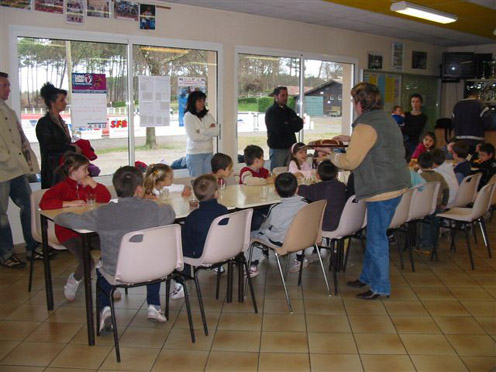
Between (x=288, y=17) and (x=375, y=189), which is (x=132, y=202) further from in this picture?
(x=288, y=17)

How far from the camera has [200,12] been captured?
6551 mm

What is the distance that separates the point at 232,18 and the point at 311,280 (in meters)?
3.86

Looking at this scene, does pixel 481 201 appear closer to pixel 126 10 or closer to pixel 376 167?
pixel 376 167

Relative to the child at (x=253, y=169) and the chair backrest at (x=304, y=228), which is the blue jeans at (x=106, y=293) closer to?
the chair backrest at (x=304, y=228)

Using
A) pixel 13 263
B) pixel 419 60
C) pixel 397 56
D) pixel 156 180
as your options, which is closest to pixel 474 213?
pixel 156 180

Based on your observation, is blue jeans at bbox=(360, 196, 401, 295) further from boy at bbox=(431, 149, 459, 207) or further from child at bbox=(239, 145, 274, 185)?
boy at bbox=(431, 149, 459, 207)

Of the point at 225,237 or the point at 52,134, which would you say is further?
the point at 52,134

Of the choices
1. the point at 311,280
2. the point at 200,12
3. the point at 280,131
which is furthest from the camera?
the point at 280,131

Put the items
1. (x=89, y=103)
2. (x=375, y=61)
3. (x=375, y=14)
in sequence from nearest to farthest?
(x=89, y=103), (x=375, y=14), (x=375, y=61)

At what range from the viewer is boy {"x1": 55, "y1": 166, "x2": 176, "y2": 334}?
318 cm

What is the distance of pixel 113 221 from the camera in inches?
125

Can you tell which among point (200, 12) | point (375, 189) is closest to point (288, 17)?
point (200, 12)

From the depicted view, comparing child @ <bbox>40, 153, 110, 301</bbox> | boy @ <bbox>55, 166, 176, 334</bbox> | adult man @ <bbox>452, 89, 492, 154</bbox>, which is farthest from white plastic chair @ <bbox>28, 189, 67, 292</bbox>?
adult man @ <bbox>452, 89, 492, 154</bbox>

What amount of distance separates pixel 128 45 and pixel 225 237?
3.40 meters
